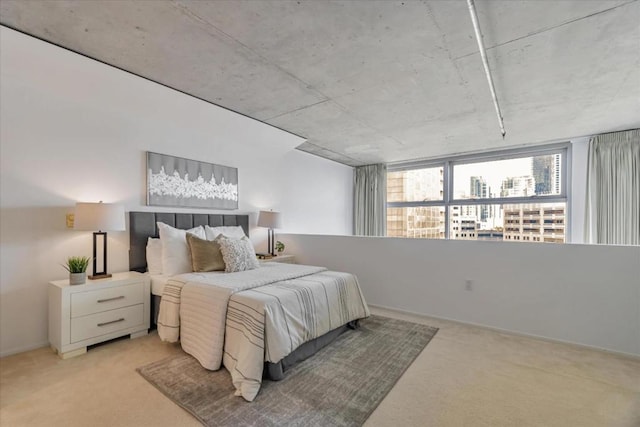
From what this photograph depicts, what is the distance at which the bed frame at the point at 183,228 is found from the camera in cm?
223

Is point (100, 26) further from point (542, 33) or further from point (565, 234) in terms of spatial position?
point (565, 234)

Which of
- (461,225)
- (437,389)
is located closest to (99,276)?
(437,389)

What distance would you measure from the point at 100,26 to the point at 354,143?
3513mm

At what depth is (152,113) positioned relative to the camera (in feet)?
10.5

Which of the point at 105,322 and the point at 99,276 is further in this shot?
the point at 99,276

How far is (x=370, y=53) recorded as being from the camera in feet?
7.50

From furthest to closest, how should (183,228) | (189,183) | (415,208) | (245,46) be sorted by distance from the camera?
(415,208), (189,183), (183,228), (245,46)

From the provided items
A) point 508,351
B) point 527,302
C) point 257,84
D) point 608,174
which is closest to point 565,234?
point 608,174

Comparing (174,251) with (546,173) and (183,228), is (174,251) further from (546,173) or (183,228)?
(546,173)

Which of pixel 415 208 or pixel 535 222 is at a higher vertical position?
pixel 415 208

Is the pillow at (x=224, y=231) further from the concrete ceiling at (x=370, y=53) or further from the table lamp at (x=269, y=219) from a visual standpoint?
the concrete ceiling at (x=370, y=53)

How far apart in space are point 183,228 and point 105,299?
1.13 m

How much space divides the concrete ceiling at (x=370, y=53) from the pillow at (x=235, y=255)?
1501 mm

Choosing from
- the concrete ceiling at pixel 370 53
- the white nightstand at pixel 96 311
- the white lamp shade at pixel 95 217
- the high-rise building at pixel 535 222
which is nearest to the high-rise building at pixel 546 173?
the high-rise building at pixel 535 222
